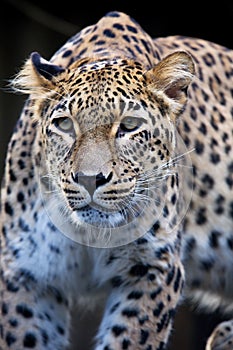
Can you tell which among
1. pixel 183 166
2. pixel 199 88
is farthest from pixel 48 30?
pixel 183 166

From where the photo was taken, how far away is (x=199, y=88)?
6.74 m

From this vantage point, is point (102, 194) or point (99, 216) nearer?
point (102, 194)

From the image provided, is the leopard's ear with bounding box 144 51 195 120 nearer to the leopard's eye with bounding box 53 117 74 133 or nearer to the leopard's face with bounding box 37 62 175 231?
the leopard's face with bounding box 37 62 175 231

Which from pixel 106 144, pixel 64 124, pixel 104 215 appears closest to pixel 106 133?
pixel 106 144

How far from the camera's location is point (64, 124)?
5445 mm

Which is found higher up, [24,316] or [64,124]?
[64,124]

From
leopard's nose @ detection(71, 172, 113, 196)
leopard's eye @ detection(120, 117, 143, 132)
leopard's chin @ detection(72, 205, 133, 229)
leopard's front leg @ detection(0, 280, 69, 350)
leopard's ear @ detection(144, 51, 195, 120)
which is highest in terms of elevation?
leopard's ear @ detection(144, 51, 195, 120)

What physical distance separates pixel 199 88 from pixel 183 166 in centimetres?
71

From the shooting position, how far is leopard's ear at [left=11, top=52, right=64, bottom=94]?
5645mm

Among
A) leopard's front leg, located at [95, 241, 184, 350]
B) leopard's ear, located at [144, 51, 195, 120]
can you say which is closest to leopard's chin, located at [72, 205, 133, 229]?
leopard's front leg, located at [95, 241, 184, 350]

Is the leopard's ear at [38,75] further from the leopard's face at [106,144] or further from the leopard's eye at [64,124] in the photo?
the leopard's eye at [64,124]

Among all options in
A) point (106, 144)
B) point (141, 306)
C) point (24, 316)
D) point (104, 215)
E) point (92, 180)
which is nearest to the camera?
point (92, 180)

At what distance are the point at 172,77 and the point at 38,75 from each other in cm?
63

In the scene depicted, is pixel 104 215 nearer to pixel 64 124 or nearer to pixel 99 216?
pixel 99 216
